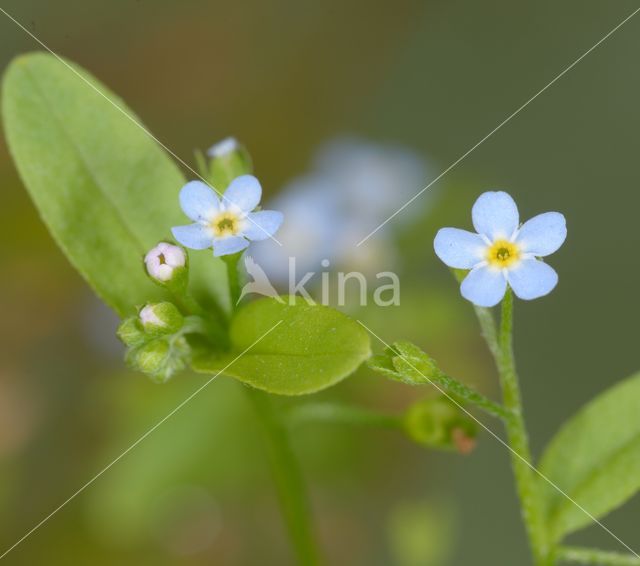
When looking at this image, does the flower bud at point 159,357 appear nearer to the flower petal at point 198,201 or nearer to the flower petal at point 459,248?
the flower petal at point 198,201

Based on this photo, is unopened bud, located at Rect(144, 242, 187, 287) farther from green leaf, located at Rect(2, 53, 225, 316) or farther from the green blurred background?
the green blurred background

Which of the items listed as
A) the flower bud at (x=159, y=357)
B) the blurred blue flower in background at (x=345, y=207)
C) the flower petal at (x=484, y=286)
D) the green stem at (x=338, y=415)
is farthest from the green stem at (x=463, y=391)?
the blurred blue flower in background at (x=345, y=207)

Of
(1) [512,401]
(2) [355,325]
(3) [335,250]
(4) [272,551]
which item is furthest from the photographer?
(4) [272,551]

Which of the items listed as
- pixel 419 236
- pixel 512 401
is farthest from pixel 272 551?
pixel 512 401

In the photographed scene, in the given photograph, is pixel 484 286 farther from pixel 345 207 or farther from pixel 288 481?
pixel 345 207

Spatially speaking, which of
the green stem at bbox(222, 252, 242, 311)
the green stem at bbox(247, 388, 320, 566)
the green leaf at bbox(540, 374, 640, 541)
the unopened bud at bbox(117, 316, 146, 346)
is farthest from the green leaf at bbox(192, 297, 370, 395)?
the green leaf at bbox(540, 374, 640, 541)

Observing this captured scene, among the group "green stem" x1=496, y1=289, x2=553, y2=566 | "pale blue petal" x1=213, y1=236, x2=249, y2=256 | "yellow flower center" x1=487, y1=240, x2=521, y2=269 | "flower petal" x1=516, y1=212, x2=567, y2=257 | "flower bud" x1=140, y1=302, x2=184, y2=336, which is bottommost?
"flower bud" x1=140, y1=302, x2=184, y2=336

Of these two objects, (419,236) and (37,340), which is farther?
(37,340)

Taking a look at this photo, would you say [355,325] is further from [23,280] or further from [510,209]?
[23,280]
